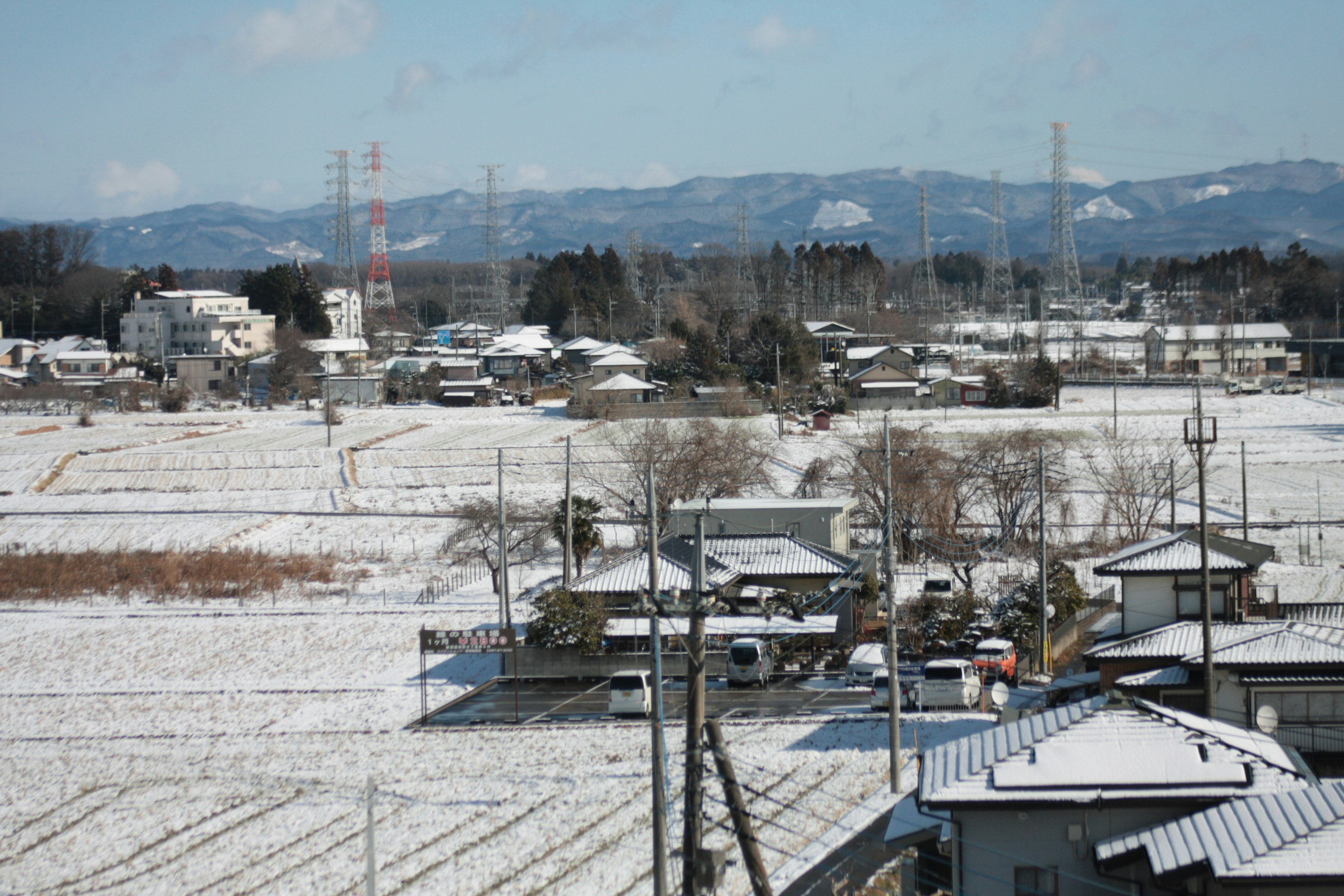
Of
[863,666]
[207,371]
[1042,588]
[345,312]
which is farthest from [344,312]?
[1042,588]

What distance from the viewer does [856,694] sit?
47.8 feet

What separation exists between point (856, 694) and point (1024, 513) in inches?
451

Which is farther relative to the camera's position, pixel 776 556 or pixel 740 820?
pixel 776 556

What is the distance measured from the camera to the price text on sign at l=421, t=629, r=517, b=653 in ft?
45.9

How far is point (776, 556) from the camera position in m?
17.7

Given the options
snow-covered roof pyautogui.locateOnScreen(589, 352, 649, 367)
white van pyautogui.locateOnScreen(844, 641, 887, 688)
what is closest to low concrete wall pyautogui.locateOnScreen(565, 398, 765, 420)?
snow-covered roof pyautogui.locateOnScreen(589, 352, 649, 367)

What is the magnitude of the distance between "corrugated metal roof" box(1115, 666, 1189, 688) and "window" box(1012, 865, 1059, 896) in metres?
4.16

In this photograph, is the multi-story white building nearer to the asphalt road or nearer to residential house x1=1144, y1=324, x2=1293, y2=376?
residential house x1=1144, y1=324, x2=1293, y2=376

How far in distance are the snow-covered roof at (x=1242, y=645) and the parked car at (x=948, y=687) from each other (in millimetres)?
1370

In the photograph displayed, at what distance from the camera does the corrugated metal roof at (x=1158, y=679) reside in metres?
11.2

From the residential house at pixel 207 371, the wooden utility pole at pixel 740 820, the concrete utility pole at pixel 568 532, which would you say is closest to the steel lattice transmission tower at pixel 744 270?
the residential house at pixel 207 371

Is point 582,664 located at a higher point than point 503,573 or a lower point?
lower

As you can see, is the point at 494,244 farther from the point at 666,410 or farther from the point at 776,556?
the point at 776,556

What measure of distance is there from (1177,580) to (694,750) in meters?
9.58
